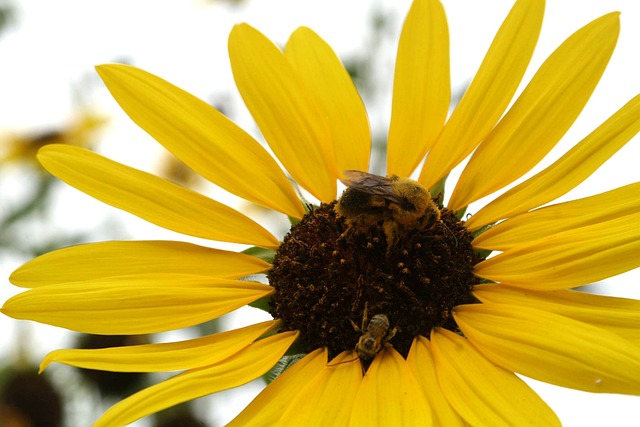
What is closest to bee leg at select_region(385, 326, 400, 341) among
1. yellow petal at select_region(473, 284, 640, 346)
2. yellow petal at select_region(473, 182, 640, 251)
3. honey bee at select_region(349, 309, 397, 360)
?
honey bee at select_region(349, 309, 397, 360)

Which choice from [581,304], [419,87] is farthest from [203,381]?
[419,87]

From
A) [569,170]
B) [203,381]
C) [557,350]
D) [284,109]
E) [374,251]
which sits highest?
[284,109]

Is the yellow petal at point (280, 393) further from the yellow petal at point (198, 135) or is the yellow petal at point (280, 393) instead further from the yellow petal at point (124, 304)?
the yellow petal at point (198, 135)

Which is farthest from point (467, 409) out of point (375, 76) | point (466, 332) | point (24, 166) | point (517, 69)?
point (24, 166)

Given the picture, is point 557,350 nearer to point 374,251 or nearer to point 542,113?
point 374,251

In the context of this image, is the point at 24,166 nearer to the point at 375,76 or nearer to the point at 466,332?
the point at 375,76

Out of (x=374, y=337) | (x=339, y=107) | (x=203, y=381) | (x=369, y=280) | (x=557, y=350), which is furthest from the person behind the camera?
(x=339, y=107)
